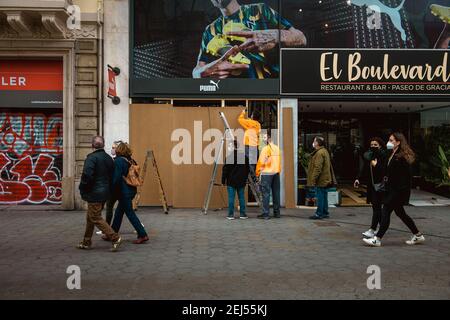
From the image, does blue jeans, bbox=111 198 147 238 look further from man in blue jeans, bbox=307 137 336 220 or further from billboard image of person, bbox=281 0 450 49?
billboard image of person, bbox=281 0 450 49

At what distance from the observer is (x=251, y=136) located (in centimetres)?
1161

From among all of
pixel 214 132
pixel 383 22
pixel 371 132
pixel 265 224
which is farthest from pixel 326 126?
pixel 265 224

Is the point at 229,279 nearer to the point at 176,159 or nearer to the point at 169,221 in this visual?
the point at 169,221

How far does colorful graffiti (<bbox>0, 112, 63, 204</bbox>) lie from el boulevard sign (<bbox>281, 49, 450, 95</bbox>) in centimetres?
614

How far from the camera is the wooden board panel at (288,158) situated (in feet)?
40.8

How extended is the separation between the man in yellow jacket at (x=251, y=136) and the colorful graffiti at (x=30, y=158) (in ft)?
15.6

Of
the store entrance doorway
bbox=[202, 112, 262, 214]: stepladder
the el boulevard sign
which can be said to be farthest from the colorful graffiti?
the store entrance doorway

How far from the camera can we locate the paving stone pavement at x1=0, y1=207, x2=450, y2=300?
5.43 m

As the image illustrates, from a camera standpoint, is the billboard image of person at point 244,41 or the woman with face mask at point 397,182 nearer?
the woman with face mask at point 397,182

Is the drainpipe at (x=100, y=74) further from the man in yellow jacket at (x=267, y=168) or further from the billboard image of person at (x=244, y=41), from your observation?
the man in yellow jacket at (x=267, y=168)

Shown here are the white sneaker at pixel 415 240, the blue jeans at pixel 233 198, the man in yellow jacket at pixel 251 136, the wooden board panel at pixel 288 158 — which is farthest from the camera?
the wooden board panel at pixel 288 158

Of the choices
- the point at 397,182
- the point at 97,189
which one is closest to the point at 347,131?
the point at 397,182

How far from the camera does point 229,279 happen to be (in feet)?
19.4

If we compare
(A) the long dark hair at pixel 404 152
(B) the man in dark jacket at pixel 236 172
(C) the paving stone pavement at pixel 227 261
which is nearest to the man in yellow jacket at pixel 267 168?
(B) the man in dark jacket at pixel 236 172
